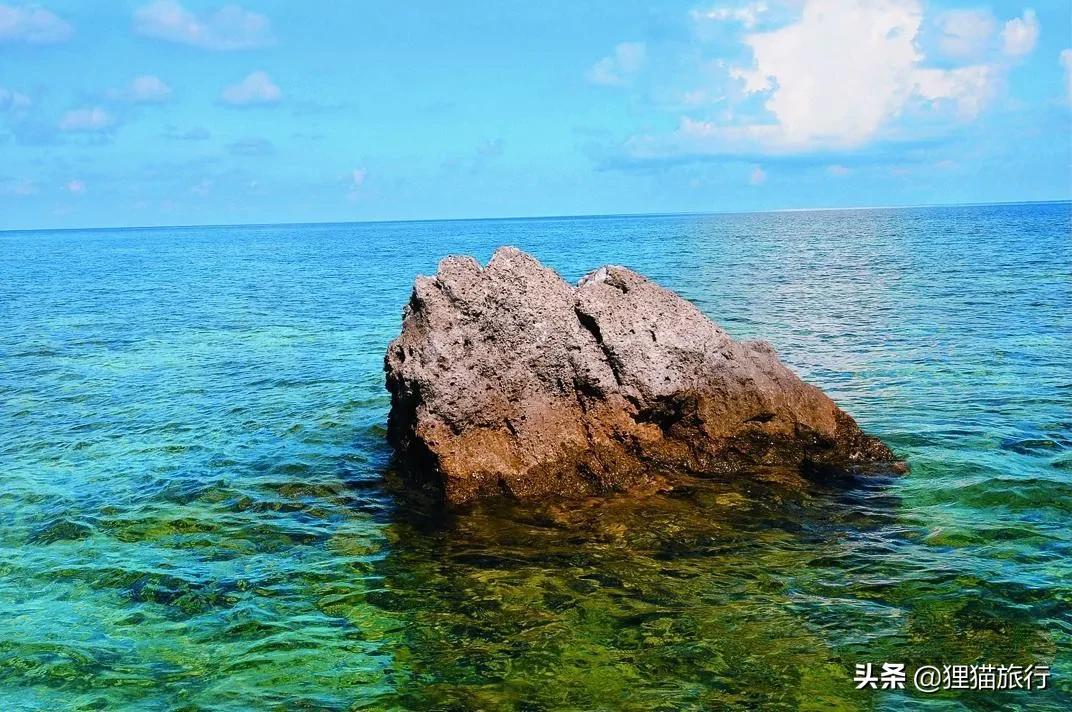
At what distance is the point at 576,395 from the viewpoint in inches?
513

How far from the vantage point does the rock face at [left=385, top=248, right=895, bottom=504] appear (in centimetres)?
1258

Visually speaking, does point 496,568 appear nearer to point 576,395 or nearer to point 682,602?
point 682,602

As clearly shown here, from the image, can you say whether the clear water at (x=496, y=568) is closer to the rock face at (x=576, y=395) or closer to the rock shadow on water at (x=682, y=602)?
the rock shadow on water at (x=682, y=602)

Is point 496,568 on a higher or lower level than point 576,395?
lower

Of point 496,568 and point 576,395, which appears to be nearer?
point 496,568

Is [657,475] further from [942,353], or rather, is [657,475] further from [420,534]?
[942,353]

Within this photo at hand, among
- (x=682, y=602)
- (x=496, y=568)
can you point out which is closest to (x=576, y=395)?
(x=496, y=568)

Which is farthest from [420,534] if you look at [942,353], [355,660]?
[942,353]

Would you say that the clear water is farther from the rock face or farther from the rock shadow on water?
the rock face

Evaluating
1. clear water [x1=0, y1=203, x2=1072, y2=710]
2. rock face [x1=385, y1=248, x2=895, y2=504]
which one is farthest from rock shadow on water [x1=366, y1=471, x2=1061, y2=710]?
rock face [x1=385, y1=248, x2=895, y2=504]

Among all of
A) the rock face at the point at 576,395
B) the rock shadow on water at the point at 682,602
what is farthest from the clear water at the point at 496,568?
the rock face at the point at 576,395

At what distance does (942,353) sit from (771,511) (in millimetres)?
14085

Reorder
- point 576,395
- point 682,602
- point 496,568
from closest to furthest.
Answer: point 682,602 → point 496,568 → point 576,395

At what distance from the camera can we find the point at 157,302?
4759 centimetres
